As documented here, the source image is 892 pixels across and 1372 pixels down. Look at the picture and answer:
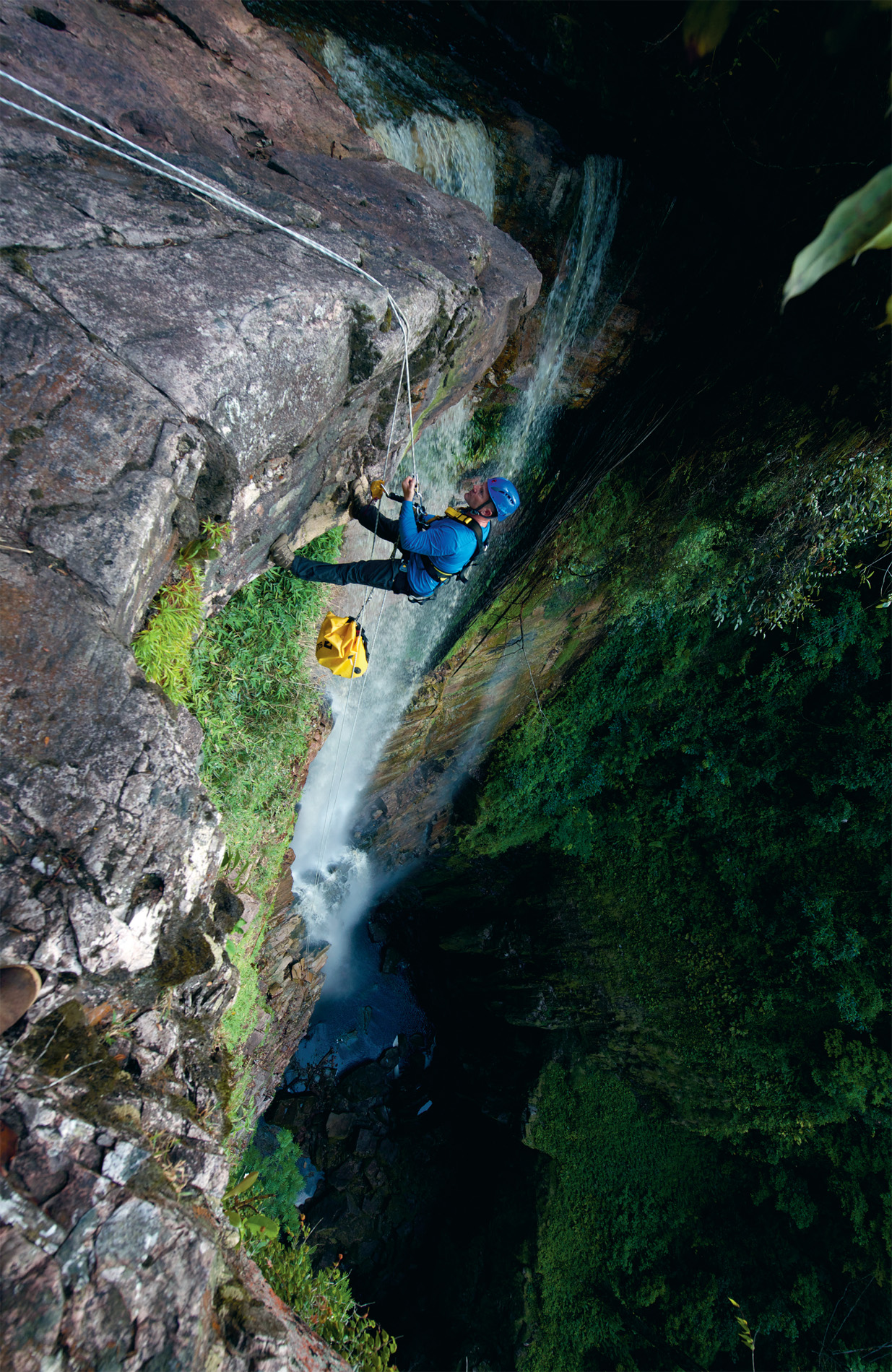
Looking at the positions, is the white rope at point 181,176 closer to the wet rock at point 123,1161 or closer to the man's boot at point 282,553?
the man's boot at point 282,553

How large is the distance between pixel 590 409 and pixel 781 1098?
7344 mm

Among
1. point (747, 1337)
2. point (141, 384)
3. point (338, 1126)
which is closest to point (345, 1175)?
point (338, 1126)

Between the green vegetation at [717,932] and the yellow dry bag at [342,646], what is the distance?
2835mm

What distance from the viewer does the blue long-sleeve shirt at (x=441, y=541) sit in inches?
154

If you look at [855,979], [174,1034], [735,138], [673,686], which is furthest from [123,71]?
[855,979]

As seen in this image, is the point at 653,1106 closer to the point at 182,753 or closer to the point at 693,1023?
the point at 693,1023

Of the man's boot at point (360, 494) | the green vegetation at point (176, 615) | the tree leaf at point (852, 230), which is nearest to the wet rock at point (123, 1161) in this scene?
the green vegetation at point (176, 615)

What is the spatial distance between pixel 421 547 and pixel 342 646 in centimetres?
84

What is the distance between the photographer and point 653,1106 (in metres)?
7.38

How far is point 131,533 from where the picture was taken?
7.79 ft

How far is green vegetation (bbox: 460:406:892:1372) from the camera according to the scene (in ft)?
19.3

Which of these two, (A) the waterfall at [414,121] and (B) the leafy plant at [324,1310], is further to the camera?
(A) the waterfall at [414,121]

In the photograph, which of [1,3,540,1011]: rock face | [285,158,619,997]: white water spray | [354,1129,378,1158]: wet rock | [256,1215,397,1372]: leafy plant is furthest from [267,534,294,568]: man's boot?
[354,1129,378,1158]: wet rock

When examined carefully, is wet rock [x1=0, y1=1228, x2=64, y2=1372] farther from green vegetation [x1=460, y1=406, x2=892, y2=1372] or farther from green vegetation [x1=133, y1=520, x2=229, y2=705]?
green vegetation [x1=460, y1=406, x2=892, y2=1372]
